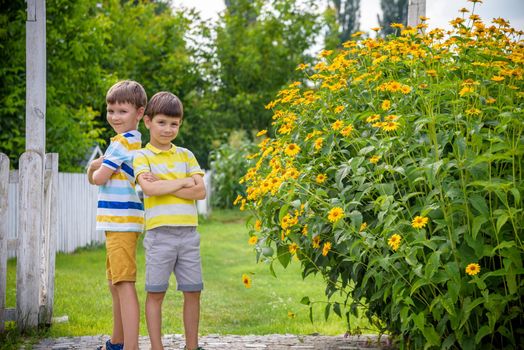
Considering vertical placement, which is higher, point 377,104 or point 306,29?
point 306,29

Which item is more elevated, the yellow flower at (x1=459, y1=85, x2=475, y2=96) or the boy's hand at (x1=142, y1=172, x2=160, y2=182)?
the yellow flower at (x1=459, y1=85, x2=475, y2=96)

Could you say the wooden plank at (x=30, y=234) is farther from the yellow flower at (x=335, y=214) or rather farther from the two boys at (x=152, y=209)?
the yellow flower at (x=335, y=214)

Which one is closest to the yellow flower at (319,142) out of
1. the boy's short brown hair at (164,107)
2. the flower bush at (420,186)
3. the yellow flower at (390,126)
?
the flower bush at (420,186)

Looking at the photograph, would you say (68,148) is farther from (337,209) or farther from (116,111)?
(337,209)

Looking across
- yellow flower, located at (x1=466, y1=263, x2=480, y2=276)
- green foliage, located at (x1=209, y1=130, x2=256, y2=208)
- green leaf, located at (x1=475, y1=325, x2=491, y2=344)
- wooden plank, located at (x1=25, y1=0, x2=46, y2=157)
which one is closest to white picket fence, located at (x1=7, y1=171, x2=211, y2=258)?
wooden plank, located at (x1=25, y1=0, x2=46, y2=157)

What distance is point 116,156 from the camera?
381cm

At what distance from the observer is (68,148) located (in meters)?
10.4

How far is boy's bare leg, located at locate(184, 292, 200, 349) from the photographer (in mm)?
3744

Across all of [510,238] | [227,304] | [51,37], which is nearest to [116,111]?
[510,238]

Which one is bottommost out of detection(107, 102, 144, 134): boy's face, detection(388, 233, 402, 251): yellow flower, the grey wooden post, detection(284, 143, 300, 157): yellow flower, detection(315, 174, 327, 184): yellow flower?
detection(388, 233, 402, 251): yellow flower

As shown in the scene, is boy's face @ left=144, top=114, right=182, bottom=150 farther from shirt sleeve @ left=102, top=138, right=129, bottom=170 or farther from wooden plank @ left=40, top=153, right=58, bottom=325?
wooden plank @ left=40, top=153, right=58, bottom=325

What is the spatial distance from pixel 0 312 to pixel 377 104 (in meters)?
2.73

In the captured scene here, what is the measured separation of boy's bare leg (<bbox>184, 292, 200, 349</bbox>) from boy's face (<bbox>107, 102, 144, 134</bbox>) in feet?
3.11

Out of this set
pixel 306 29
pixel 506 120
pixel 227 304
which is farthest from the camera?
pixel 306 29
